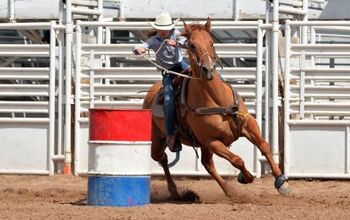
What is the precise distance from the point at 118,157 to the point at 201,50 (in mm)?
1351

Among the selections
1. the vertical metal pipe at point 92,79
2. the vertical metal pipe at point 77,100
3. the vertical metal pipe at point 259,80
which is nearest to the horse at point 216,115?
the vertical metal pipe at point 259,80

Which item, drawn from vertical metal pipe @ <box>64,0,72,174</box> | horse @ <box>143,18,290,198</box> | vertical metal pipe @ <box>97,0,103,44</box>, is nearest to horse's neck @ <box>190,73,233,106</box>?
horse @ <box>143,18,290,198</box>

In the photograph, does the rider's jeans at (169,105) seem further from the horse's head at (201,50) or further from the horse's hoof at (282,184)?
the horse's hoof at (282,184)

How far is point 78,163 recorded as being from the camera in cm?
1474

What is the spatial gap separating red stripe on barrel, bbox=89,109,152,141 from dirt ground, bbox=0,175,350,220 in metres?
0.70

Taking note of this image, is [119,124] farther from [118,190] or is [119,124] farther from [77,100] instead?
[77,100]

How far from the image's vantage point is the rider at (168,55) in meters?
11.6

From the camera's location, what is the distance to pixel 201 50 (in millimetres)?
10594

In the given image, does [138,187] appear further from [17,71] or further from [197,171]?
[17,71]

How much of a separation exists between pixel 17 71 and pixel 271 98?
372 centimetres

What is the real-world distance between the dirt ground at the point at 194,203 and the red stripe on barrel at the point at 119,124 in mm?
702

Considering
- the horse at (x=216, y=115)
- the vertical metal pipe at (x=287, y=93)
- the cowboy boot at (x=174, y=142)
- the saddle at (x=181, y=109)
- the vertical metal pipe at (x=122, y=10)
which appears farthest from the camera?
the vertical metal pipe at (x=122, y=10)

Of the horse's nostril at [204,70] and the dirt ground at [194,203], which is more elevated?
the horse's nostril at [204,70]

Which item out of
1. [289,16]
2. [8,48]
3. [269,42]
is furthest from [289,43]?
[8,48]
